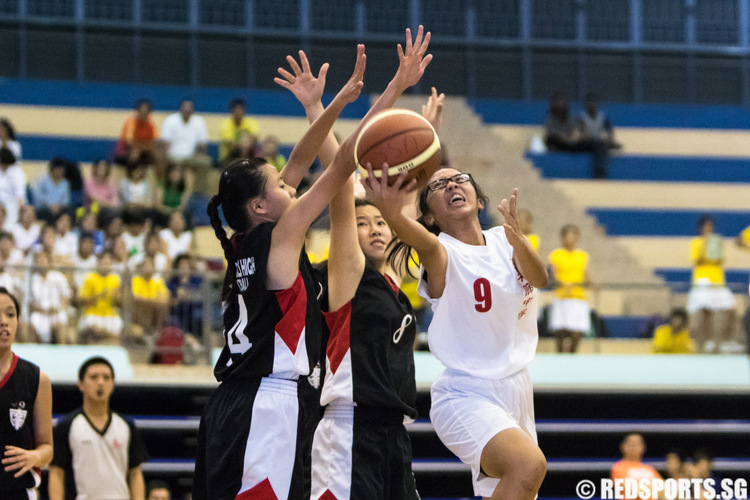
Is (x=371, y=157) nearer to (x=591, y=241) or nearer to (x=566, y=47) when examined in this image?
(x=591, y=241)

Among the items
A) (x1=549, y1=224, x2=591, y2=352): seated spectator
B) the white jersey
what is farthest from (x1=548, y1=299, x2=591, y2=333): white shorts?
the white jersey

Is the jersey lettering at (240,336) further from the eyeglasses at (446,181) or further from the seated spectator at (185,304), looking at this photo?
the seated spectator at (185,304)

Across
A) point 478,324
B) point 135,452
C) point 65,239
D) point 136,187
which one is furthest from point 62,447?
point 136,187

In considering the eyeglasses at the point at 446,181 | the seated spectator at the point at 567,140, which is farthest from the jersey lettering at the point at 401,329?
the seated spectator at the point at 567,140

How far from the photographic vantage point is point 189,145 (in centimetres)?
1442

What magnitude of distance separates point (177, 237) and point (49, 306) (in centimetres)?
221

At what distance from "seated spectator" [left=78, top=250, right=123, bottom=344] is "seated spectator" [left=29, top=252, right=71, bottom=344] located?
17 centimetres

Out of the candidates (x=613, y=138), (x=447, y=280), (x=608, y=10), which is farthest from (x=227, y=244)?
(x=608, y=10)

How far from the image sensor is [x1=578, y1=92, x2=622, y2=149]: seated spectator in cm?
1694

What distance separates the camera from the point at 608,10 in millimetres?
19453

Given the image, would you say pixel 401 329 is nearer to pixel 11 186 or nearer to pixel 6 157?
pixel 11 186

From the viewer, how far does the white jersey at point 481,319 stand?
4945 mm

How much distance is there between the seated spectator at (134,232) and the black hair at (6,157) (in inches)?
75.7

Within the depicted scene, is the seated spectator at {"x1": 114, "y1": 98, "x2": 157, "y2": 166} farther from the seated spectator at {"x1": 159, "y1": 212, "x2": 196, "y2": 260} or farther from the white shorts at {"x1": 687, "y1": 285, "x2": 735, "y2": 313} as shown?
the white shorts at {"x1": 687, "y1": 285, "x2": 735, "y2": 313}
